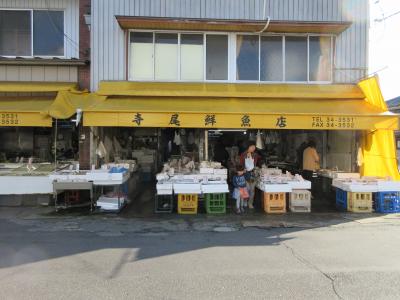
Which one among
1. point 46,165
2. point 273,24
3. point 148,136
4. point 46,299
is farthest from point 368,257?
point 148,136

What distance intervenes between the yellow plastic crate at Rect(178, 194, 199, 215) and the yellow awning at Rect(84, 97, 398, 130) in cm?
192

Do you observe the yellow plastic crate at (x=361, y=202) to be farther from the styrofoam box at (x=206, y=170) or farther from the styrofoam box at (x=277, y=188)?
the styrofoam box at (x=206, y=170)

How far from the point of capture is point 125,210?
12031 millimetres

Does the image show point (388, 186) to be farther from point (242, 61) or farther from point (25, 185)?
point (25, 185)

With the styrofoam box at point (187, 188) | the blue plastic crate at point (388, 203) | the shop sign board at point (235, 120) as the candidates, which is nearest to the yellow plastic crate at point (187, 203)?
the styrofoam box at point (187, 188)

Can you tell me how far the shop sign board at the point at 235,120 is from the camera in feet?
36.9

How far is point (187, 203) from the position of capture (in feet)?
38.0

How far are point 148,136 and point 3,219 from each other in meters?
8.27

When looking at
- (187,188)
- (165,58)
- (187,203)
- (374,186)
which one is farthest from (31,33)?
(374,186)

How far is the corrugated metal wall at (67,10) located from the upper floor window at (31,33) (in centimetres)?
17

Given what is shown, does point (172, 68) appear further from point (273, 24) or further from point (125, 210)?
point (125, 210)

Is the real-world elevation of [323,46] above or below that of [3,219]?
above

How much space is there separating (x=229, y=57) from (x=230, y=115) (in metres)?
2.89

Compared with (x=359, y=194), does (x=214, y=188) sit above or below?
above
